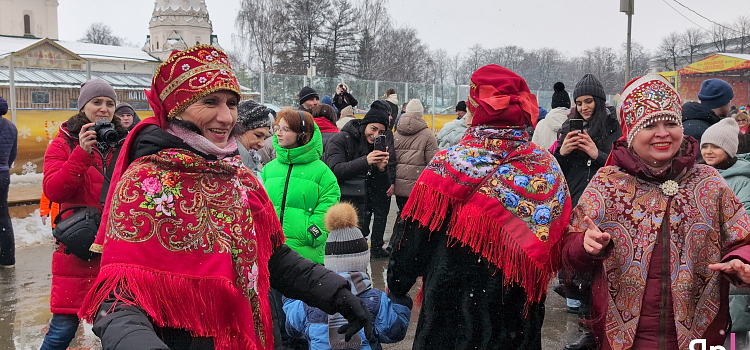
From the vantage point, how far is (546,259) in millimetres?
2732

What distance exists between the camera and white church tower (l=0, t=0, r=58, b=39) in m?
50.2

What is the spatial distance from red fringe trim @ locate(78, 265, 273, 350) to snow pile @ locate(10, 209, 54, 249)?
7.32 metres

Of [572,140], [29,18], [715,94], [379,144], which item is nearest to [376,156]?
[379,144]

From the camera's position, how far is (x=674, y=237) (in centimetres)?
260

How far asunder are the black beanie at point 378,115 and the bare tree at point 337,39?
1262 inches

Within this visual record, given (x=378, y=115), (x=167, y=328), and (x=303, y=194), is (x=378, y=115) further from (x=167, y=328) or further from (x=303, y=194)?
(x=167, y=328)

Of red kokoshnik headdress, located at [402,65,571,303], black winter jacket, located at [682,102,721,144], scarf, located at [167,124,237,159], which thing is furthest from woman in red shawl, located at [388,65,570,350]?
black winter jacket, located at [682,102,721,144]

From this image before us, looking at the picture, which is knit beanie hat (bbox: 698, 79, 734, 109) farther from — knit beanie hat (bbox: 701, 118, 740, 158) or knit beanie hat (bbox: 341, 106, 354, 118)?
knit beanie hat (bbox: 341, 106, 354, 118)

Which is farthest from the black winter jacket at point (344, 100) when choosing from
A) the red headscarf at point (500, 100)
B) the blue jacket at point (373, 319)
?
the red headscarf at point (500, 100)

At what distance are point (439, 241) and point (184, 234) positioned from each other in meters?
1.23

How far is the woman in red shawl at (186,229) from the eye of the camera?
203 centimetres

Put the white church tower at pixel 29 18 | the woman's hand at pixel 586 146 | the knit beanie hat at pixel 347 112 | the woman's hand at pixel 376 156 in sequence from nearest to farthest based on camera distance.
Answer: the woman's hand at pixel 586 146 < the woman's hand at pixel 376 156 < the knit beanie hat at pixel 347 112 < the white church tower at pixel 29 18

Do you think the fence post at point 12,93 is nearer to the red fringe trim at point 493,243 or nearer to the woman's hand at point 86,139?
the woman's hand at point 86,139

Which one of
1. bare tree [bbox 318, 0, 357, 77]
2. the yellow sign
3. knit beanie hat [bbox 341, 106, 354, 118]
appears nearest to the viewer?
knit beanie hat [bbox 341, 106, 354, 118]
